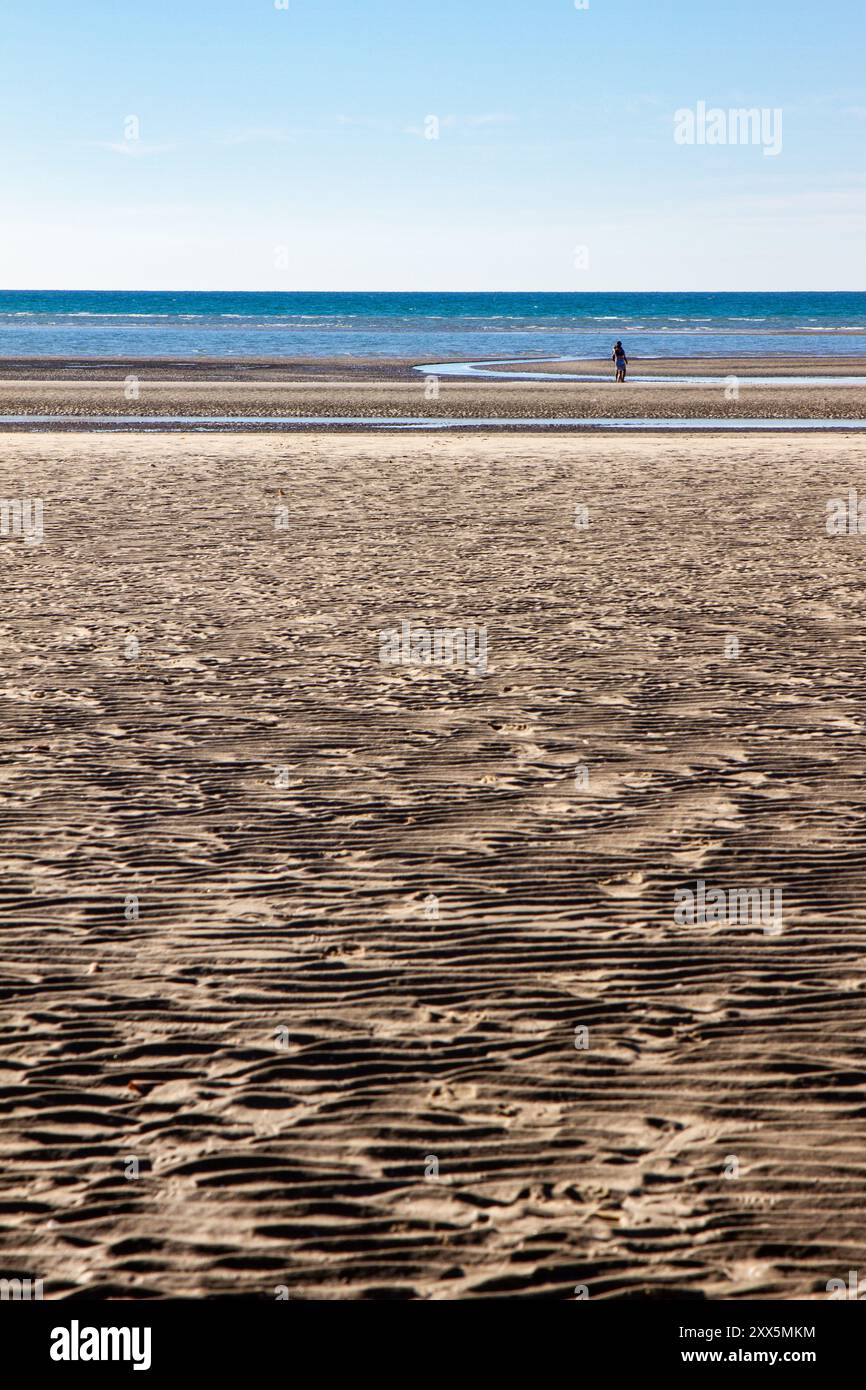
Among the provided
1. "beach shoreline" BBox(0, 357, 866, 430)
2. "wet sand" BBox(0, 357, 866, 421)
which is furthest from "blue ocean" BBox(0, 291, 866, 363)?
"wet sand" BBox(0, 357, 866, 421)

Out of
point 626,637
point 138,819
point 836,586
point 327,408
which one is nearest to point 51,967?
point 138,819

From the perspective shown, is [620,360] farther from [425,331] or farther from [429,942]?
[425,331]

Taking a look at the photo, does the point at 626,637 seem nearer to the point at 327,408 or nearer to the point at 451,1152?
the point at 451,1152

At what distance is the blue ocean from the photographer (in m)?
77.6

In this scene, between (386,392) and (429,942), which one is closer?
(429,942)

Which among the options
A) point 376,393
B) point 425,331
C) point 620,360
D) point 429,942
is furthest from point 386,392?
point 425,331

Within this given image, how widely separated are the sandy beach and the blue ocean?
5872cm

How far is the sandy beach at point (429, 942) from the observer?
15.3ft

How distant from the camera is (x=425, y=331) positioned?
108688 mm

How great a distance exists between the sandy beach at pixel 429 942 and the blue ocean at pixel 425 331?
58717 millimetres

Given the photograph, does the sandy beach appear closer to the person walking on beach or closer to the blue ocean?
the person walking on beach

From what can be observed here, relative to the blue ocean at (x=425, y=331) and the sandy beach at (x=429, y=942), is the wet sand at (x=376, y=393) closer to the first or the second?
the blue ocean at (x=425, y=331)

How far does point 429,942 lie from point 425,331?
4188 inches
